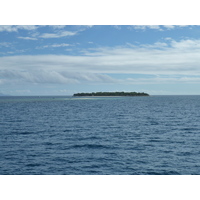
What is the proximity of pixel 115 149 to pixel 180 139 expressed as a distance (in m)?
12.6

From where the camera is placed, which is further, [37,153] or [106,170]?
[37,153]

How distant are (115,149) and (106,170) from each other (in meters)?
7.80

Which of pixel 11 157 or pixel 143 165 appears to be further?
pixel 11 157

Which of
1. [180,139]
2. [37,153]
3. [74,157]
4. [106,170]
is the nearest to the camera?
[106,170]

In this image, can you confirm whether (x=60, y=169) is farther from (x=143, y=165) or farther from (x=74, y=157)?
(x=143, y=165)

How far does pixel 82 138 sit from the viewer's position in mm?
37031
